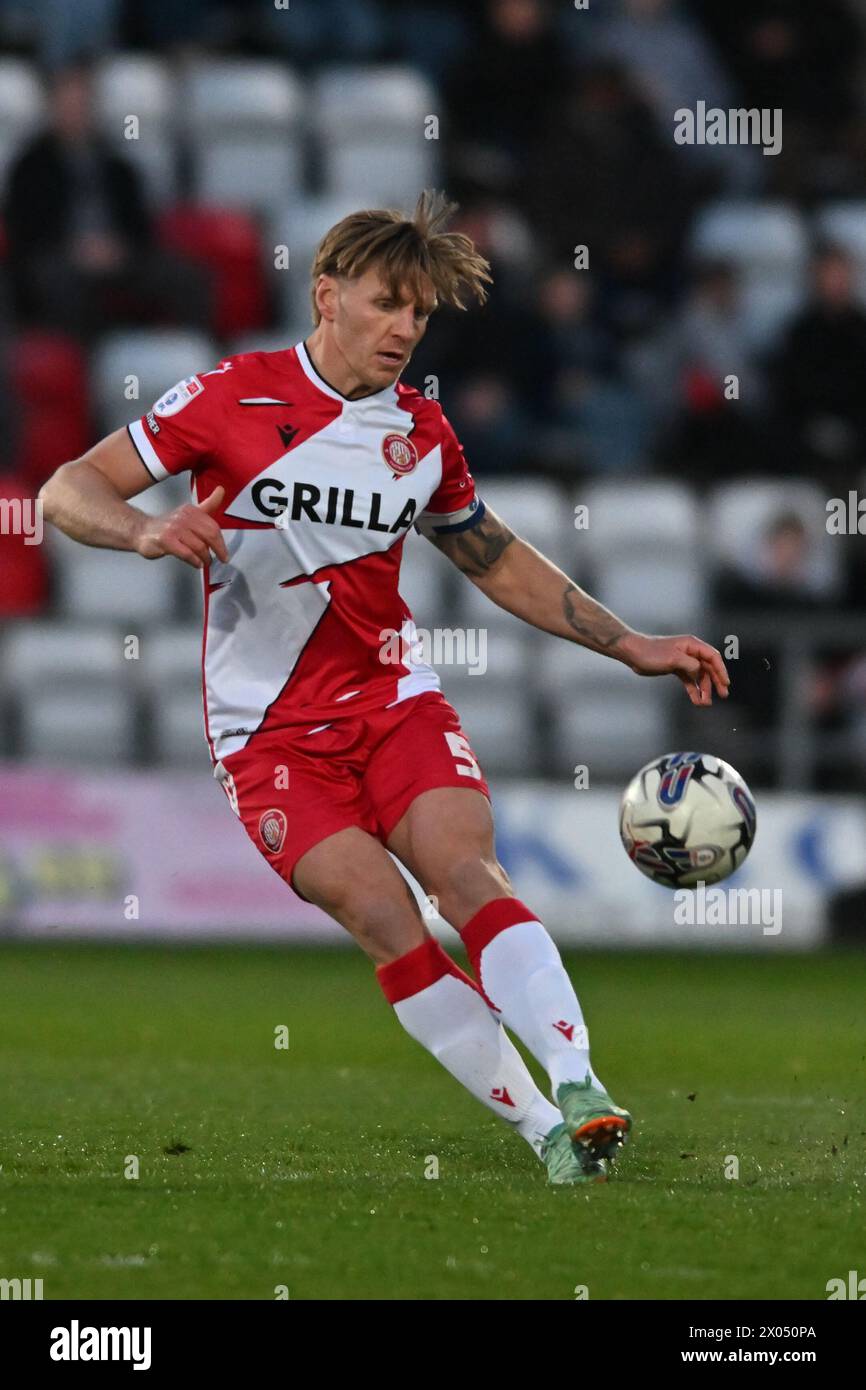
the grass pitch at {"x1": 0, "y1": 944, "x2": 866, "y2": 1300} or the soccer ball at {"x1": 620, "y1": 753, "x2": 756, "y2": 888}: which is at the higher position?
the soccer ball at {"x1": 620, "y1": 753, "x2": 756, "y2": 888}

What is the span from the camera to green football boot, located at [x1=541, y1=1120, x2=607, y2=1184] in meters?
5.50

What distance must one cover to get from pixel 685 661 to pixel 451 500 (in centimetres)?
77

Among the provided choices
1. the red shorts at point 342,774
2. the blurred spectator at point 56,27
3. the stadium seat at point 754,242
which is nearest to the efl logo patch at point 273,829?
the red shorts at point 342,774

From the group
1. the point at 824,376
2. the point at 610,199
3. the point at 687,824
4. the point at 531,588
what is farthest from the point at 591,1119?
the point at 610,199

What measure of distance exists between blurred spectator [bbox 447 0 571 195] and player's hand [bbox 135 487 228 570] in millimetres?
10688

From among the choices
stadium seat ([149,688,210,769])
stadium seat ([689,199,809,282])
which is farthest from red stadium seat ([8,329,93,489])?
stadium seat ([689,199,809,282])

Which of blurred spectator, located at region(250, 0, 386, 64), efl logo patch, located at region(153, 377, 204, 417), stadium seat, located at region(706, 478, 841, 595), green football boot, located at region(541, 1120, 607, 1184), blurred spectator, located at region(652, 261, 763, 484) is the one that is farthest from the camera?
blurred spectator, located at region(250, 0, 386, 64)

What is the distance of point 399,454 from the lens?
602cm

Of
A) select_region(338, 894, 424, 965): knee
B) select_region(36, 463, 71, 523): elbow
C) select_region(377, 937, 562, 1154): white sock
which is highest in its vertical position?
select_region(36, 463, 71, 523): elbow

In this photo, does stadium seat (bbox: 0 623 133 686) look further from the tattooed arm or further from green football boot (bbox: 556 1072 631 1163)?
green football boot (bbox: 556 1072 631 1163)

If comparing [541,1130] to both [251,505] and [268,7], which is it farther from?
[268,7]

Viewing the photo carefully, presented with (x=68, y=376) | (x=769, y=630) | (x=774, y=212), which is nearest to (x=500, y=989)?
(x=769, y=630)

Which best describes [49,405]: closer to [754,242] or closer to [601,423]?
[601,423]

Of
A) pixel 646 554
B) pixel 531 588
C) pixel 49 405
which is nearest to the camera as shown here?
pixel 531 588
